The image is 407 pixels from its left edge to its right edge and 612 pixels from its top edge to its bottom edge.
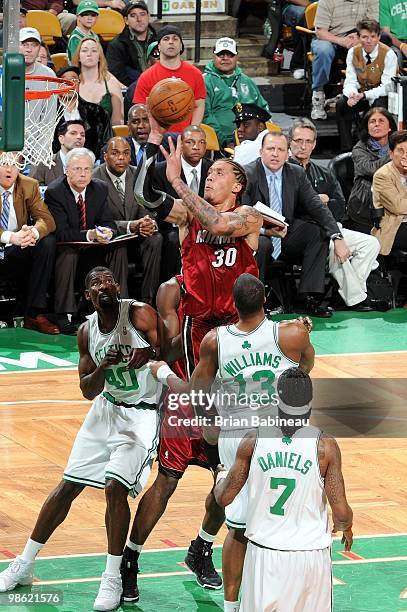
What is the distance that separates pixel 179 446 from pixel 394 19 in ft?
33.9

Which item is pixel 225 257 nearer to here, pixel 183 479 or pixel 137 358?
pixel 137 358

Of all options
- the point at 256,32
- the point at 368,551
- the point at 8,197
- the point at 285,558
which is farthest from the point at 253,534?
the point at 256,32

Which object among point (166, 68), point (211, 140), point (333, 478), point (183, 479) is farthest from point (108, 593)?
point (166, 68)

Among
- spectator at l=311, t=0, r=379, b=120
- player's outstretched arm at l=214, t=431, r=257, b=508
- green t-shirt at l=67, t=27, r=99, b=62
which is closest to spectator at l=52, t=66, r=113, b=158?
green t-shirt at l=67, t=27, r=99, b=62

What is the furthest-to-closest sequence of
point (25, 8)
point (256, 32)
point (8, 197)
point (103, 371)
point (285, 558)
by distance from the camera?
point (256, 32) < point (25, 8) < point (8, 197) < point (103, 371) < point (285, 558)

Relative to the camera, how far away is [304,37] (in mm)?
16281

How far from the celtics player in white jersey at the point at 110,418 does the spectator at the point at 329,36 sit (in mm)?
9118

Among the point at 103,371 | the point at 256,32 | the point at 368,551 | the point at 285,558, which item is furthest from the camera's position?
the point at 256,32

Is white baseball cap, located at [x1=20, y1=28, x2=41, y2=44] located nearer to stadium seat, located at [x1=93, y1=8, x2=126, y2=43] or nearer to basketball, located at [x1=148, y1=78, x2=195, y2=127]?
stadium seat, located at [x1=93, y1=8, x2=126, y2=43]

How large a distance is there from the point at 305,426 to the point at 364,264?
7028 mm

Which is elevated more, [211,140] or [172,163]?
[172,163]

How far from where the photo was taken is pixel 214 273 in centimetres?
748

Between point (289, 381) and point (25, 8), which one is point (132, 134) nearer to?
point (25, 8)

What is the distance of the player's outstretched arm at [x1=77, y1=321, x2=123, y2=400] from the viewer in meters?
6.69
